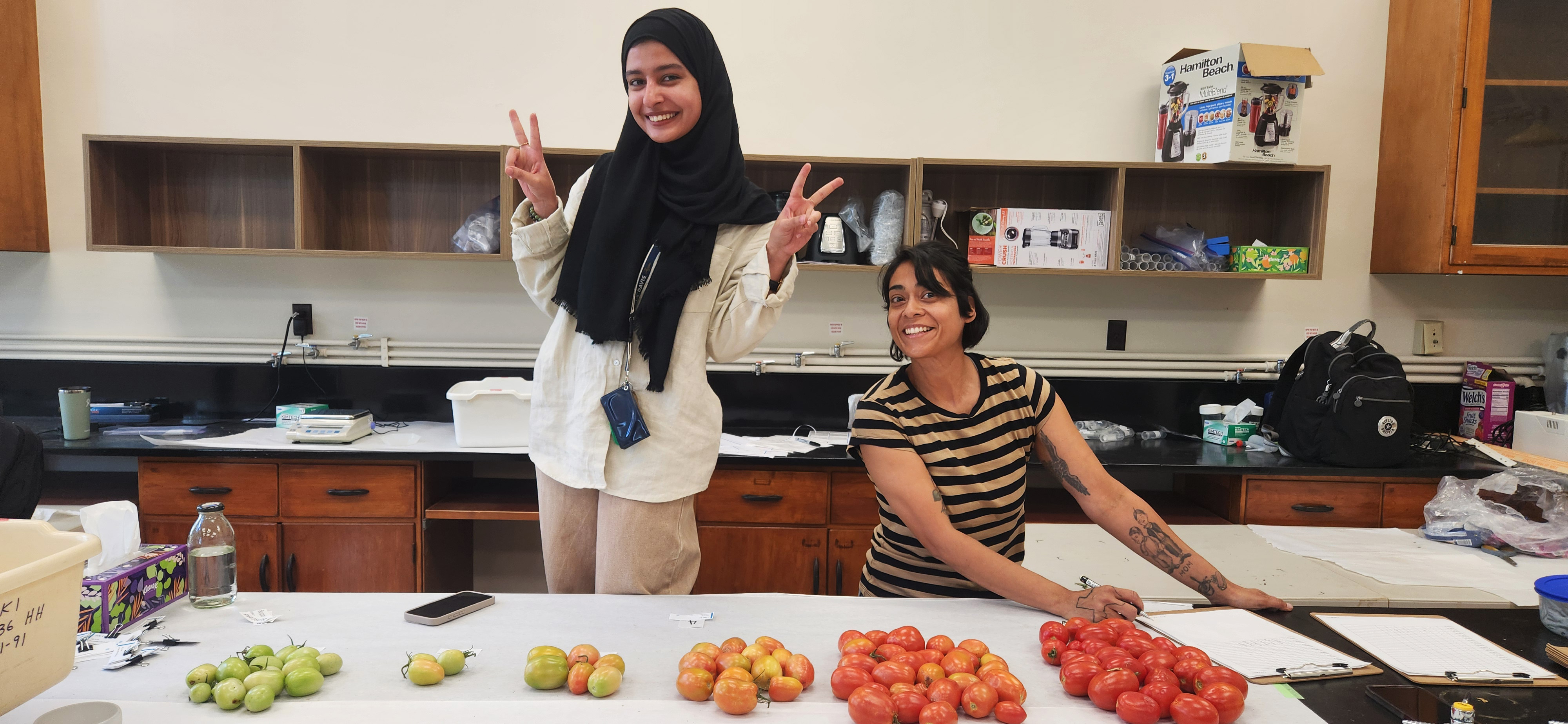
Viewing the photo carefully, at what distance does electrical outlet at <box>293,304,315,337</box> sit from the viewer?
3213 millimetres

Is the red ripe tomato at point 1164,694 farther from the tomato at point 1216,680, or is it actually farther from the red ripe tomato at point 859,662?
the red ripe tomato at point 859,662

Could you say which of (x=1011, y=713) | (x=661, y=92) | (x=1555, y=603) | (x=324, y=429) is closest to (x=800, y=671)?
(x=1011, y=713)

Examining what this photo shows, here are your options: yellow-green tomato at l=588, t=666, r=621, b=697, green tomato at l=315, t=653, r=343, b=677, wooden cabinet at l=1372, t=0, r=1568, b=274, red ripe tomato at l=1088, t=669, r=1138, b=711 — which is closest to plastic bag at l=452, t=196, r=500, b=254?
green tomato at l=315, t=653, r=343, b=677

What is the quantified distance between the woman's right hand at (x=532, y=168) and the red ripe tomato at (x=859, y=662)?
996mm

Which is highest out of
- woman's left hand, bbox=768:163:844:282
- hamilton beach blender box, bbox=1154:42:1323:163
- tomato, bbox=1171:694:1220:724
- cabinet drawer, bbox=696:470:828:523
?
hamilton beach blender box, bbox=1154:42:1323:163

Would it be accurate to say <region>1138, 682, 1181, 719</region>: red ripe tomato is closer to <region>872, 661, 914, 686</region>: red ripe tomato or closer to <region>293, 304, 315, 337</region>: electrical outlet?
<region>872, 661, 914, 686</region>: red ripe tomato

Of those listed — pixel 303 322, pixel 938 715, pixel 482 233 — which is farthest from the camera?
pixel 303 322

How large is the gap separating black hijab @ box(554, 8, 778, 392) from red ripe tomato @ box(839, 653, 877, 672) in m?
0.70

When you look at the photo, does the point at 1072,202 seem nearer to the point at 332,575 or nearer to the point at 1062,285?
the point at 1062,285

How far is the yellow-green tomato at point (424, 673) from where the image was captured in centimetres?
109

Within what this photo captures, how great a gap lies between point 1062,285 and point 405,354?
258 centimetres

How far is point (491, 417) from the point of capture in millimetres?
2715

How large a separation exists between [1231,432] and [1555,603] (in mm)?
1787

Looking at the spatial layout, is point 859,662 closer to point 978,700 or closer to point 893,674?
point 893,674
